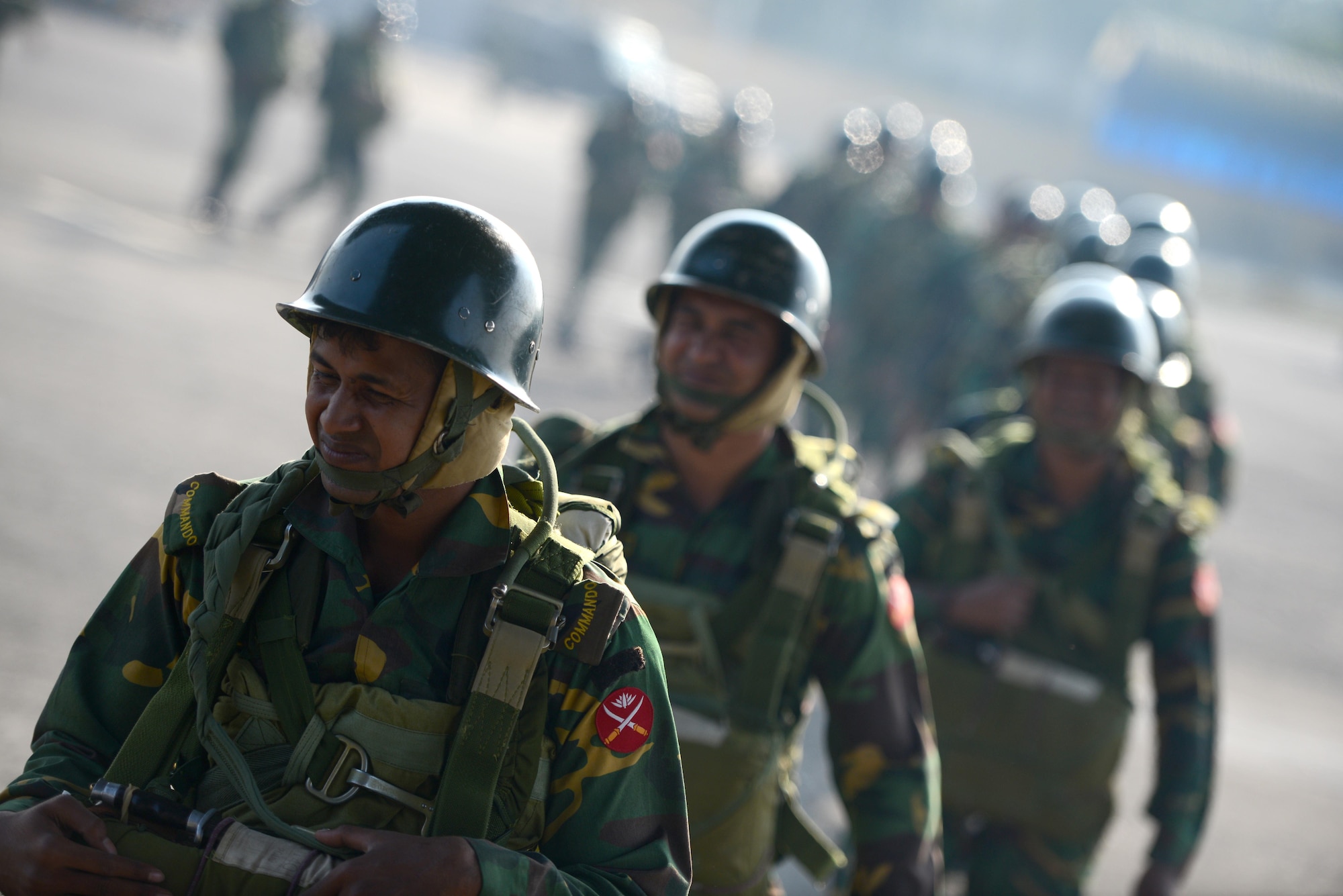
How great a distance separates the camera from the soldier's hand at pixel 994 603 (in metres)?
3.70

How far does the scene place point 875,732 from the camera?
281cm

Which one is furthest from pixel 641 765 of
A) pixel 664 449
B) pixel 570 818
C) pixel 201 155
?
pixel 201 155

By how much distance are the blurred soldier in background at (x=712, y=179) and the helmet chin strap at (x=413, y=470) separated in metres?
10.4

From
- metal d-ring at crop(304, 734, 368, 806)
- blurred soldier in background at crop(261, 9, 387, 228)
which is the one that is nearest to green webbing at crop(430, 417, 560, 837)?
metal d-ring at crop(304, 734, 368, 806)

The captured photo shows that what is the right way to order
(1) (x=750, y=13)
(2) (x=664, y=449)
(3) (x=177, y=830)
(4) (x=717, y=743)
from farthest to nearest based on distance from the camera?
1. (1) (x=750, y=13)
2. (2) (x=664, y=449)
3. (4) (x=717, y=743)
4. (3) (x=177, y=830)

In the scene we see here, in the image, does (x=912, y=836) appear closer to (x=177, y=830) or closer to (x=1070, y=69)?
(x=177, y=830)

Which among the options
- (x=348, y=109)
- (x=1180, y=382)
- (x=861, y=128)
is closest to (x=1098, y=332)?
(x=1180, y=382)

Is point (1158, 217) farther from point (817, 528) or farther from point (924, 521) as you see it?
point (817, 528)

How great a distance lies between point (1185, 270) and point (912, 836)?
5.53 metres

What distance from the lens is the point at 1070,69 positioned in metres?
58.3

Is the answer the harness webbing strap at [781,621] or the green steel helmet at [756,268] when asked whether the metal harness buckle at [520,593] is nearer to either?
the harness webbing strap at [781,621]

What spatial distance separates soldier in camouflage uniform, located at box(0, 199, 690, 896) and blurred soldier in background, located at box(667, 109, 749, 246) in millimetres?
10416

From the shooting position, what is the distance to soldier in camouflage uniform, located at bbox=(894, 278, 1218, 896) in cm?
366

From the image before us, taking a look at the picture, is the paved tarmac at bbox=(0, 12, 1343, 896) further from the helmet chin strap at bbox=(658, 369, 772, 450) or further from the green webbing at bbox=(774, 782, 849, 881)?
the helmet chin strap at bbox=(658, 369, 772, 450)
